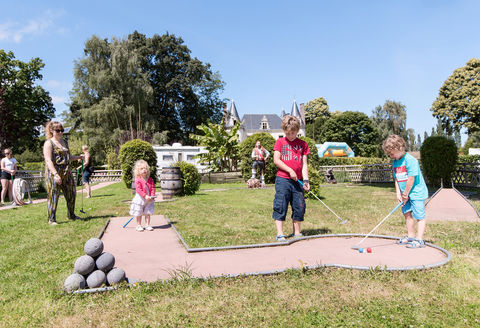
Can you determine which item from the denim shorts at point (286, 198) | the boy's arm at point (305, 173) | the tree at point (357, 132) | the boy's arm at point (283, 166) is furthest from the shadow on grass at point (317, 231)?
the tree at point (357, 132)

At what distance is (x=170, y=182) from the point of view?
37.1 ft

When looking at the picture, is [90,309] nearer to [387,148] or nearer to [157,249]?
[157,249]

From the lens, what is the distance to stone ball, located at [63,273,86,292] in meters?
3.09

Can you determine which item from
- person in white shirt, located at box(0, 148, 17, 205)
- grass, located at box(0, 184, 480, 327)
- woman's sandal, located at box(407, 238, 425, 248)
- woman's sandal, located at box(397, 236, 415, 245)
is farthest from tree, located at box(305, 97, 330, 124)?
grass, located at box(0, 184, 480, 327)

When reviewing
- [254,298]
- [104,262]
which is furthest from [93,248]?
[254,298]

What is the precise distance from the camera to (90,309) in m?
2.78

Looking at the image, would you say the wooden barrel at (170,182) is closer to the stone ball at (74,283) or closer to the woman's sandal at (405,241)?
the woman's sandal at (405,241)

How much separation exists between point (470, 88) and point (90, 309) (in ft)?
124

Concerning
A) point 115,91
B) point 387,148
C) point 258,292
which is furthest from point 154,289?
point 115,91

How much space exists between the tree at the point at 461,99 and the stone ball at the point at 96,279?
36.0 metres

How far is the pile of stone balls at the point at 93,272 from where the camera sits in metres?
3.15

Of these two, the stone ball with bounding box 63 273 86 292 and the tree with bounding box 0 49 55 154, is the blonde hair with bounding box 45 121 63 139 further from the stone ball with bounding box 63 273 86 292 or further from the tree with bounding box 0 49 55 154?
the tree with bounding box 0 49 55 154

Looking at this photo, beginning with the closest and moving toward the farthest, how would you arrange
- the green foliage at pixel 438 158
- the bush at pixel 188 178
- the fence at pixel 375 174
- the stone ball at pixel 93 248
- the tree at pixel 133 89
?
the stone ball at pixel 93 248, the bush at pixel 188 178, the green foliage at pixel 438 158, the fence at pixel 375 174, the tree at pixel 133 89

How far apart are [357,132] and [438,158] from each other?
44.6 meters
